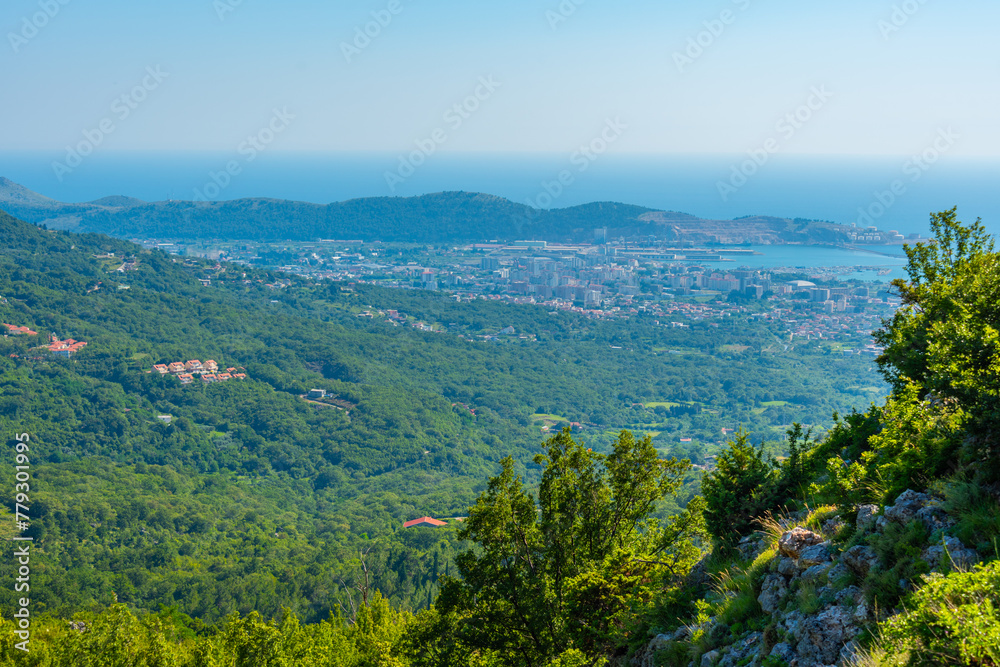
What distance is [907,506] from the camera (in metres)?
4.59

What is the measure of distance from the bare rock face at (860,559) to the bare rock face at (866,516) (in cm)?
25

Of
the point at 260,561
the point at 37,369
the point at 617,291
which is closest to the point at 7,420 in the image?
the point at 37,369

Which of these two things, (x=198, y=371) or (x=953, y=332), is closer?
(x=953, y=332)

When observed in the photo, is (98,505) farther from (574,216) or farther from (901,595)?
(574,216)

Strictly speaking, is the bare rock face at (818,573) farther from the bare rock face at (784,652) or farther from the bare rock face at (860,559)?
the bare rock face at (784,652)

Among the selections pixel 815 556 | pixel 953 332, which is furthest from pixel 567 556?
pixel 953 332

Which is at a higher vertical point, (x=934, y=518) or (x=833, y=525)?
(x=934, y=518)

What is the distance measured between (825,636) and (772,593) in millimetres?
911

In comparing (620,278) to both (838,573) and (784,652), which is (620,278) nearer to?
(838,573)

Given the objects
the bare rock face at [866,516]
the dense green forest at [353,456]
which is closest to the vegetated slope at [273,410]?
the dense green forest at [353,456]

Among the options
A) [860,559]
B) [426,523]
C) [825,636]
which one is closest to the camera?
[825,636]

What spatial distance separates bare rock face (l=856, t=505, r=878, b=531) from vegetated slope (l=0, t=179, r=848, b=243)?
126 meters

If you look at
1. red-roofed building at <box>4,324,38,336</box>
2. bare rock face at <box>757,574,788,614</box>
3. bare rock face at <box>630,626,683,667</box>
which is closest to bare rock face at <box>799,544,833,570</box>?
bare rock face at <box>757,574,788,614</box>

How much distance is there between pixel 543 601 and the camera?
→ 7.12 meters
